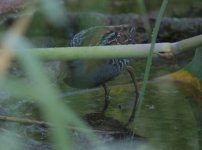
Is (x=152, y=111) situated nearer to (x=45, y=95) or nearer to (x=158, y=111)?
(x=158, y=111)

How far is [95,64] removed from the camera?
3566 millimetres

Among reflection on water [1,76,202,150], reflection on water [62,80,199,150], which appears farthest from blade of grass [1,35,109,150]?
reflection on water [62,80,199,150]

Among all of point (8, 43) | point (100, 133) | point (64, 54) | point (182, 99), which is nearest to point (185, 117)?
point (182, 99)

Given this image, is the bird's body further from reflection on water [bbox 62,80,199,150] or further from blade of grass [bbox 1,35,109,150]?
blade of grass [bbox 1,35,109,150]

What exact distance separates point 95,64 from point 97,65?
0.10 ft

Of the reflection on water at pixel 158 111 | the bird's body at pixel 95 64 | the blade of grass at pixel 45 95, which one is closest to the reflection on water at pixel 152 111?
the reflection on water at pixel 158 111

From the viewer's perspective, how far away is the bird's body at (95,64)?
10.9ft

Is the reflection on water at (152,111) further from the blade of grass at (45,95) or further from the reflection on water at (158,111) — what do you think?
the blade of grass at (45,95)

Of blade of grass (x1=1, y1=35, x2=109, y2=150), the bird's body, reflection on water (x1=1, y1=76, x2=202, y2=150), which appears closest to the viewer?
blade of grass (x1=1, y1=35, x2=109, y2=150)

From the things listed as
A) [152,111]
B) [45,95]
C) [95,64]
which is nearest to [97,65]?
[95,64]

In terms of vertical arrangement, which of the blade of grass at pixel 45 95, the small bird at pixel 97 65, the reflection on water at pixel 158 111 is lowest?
the reflection on water at pixel 158 111

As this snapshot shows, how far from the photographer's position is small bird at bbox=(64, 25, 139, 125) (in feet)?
10.9

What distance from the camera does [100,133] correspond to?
9.66 feet

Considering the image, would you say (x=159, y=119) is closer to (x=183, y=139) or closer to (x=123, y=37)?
(x=183, y=139)
